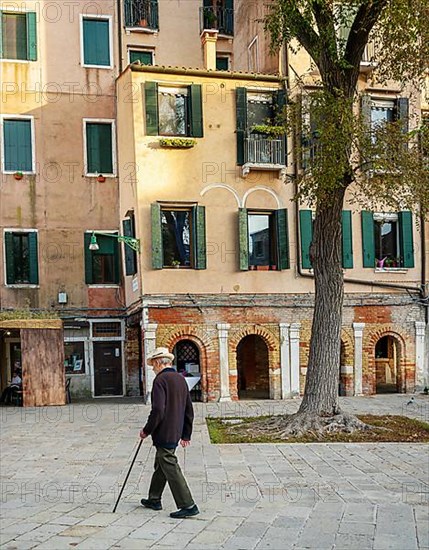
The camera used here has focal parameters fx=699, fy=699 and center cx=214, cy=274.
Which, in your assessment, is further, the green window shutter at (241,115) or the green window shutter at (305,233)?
the green window shutter at (305,233)

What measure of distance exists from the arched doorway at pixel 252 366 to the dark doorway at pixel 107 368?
430cm

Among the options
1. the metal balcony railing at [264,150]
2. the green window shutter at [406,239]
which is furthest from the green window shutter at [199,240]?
the green window shutter at [406,239]

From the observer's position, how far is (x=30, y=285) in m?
24.0

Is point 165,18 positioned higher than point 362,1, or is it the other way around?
point 165,18

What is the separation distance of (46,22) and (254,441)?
59.2 ft

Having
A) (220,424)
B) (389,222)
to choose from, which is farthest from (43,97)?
(220,424)

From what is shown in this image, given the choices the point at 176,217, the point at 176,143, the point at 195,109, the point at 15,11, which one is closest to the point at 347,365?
the point at 176,217

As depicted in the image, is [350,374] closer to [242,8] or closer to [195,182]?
[195,182]

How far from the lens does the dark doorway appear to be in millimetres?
24641

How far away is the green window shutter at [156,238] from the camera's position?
816 inches

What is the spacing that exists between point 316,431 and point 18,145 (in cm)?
1564

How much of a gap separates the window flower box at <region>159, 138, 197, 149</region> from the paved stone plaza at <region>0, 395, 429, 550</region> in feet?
30.9

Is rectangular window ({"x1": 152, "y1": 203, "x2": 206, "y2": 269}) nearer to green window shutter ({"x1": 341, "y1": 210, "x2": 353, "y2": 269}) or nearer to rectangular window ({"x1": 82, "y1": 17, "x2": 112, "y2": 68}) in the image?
green window shutter ({"x1": 341, "y1": 210, "x2": 353, "y2": 269})

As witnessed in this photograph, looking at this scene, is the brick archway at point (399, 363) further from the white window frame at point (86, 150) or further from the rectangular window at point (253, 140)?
the white window frame at point (86, 150)
